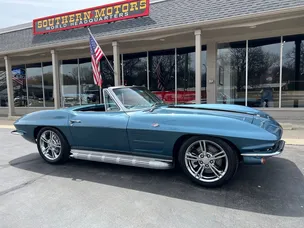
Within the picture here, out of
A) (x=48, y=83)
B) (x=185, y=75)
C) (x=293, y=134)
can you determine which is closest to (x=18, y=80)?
(x=48, y=83)

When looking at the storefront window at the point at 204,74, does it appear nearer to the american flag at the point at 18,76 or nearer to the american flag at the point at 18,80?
the american flag at the point at 18,76

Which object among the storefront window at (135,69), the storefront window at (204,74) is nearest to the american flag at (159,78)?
the storefront window at (135,69)

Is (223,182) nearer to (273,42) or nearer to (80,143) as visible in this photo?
(80,143)

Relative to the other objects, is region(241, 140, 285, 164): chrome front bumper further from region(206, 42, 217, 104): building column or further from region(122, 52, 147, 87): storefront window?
region(122, 52, 147, 87): storefront window

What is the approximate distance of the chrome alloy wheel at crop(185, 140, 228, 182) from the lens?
10.5 feet

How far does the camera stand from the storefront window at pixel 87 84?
1406 centimetres

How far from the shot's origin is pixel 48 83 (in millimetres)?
15258

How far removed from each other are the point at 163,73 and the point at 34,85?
9262 mm

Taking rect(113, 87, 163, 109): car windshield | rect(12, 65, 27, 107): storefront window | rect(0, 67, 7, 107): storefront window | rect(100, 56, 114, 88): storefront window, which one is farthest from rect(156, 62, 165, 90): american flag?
rect(0, 67, 7, 107): storefront window

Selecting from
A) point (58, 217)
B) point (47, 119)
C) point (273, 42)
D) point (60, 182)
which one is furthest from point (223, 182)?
point (273, 42)

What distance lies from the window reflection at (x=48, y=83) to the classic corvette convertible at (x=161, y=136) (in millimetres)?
11454

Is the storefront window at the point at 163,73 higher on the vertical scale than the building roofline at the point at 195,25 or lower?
lower

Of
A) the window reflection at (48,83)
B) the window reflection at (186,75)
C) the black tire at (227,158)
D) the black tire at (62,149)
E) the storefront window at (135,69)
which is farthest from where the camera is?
the window reflection at (48,83)

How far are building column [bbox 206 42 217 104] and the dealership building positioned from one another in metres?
0.04
